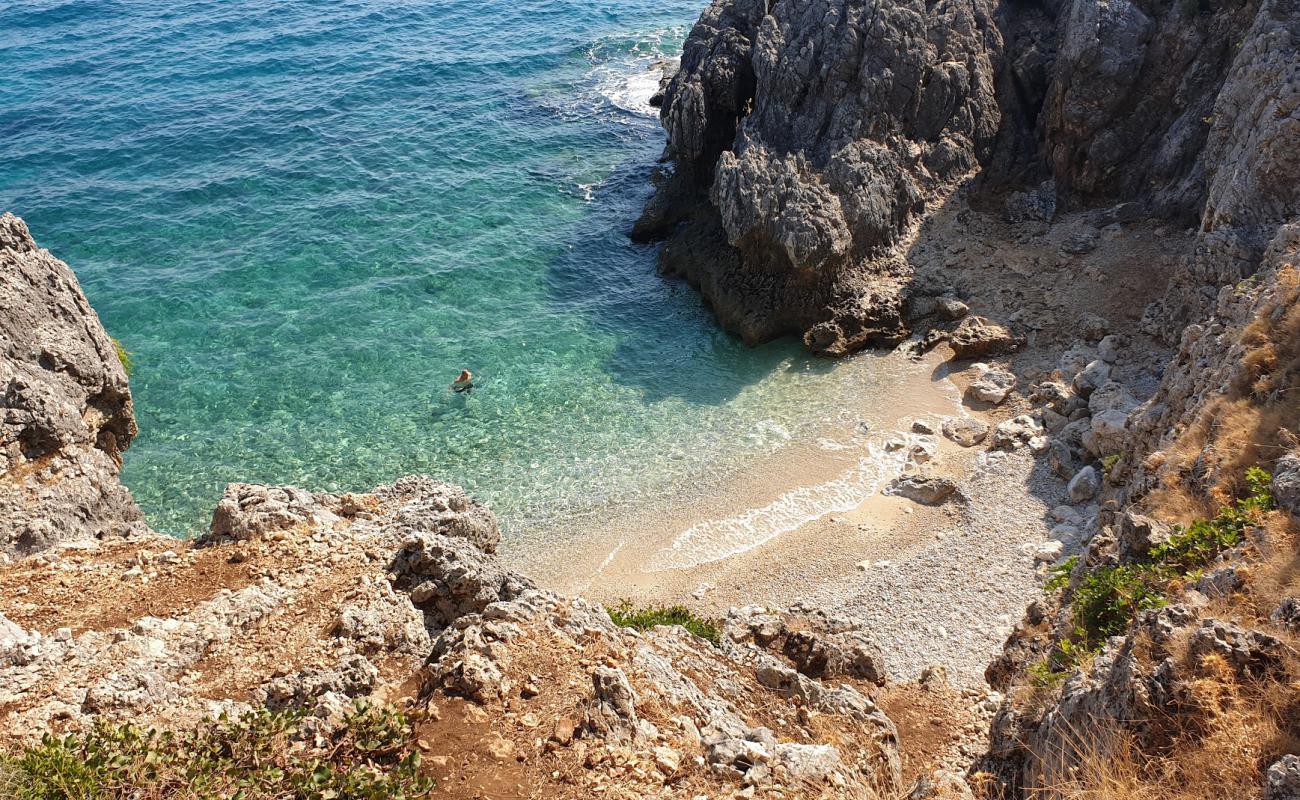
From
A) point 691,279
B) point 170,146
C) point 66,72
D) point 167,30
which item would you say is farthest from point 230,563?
point 167,30

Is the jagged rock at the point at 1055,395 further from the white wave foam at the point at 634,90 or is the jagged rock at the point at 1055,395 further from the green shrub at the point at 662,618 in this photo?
the white wave foam at the point at 634,90

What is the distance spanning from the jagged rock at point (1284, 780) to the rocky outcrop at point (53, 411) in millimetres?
18597

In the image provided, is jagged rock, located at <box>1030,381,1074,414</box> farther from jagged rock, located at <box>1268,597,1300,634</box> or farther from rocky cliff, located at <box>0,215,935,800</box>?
jagged rock, located at <box>1268,597,1300,634</box>

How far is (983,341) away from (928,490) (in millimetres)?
8093

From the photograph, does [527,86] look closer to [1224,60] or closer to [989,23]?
[989,23]

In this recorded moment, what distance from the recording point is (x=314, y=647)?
12914 millimetres

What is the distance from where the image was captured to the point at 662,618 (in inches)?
829

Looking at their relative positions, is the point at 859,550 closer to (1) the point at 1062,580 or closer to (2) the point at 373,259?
(1) the point at 1062,580

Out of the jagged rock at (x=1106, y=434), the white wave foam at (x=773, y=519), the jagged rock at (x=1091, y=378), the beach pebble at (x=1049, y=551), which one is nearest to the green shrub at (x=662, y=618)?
the white wave foam at (x=773, y=519)

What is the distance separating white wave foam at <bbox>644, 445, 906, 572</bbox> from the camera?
24.8 meters

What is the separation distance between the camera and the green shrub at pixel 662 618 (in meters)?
19.3

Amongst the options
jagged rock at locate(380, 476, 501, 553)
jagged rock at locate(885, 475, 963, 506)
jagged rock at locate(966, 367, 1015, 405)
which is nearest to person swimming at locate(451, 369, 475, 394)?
jagged rock at locate(380, 476, 501, 553)

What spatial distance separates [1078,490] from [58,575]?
2380 cm

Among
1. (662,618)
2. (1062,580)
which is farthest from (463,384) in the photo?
(1062,580)
